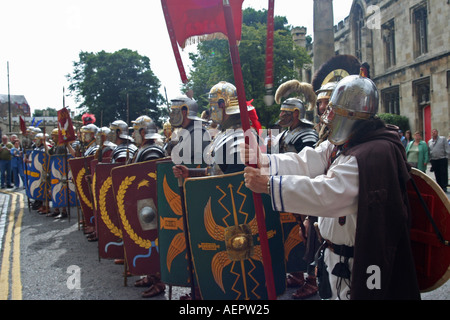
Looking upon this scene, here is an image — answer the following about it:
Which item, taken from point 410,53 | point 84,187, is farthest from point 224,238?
point 410,53

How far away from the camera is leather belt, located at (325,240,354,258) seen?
216 cm

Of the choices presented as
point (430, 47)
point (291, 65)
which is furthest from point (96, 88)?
point (430, 47)

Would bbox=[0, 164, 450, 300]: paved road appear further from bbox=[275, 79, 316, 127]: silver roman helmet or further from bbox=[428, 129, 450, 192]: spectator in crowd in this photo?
bbox=[428, 129, 450, 192]: spectator in crowd

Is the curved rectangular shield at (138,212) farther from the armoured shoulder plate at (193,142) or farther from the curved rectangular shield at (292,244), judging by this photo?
the curved rectangular shield at (292,244)

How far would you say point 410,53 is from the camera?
20297 millimetres

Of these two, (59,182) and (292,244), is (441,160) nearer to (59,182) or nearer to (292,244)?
(292,244)

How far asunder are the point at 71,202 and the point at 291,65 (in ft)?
51.4

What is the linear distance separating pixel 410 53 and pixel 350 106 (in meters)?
20.8

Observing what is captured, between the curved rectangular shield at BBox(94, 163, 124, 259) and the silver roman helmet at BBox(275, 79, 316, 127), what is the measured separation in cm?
201

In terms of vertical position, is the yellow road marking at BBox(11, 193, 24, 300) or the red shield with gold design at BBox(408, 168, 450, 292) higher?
the red shield with gold design at BBox(408, 168, 450, 292)

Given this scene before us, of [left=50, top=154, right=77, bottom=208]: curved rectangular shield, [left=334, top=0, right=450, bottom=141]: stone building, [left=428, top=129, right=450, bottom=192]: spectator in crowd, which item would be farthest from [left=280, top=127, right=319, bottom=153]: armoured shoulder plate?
[left=334, top=0, right=450, bottom=141]: stone building
